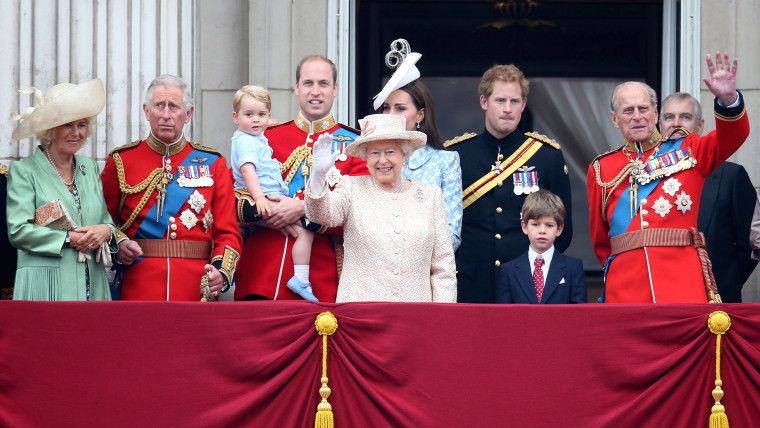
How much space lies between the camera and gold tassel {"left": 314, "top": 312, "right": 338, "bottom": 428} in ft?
17.0

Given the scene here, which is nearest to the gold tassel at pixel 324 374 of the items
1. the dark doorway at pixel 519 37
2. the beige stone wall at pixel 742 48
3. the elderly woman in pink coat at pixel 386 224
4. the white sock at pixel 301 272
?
the elderly woman in pink coat at pixel 386 224

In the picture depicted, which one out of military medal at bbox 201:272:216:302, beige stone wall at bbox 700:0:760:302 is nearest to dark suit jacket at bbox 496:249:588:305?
military medal at bbox 201:272:216:302

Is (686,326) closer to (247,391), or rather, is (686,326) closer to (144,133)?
(247,391)

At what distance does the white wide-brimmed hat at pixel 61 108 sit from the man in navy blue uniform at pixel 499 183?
1922 mm

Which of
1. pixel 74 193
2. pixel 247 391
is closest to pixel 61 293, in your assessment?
pixel 74 193

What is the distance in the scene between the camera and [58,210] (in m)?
5.77

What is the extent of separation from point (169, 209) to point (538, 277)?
5.87 ft

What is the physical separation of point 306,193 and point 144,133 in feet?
8.53

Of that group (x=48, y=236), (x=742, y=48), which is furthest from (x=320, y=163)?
(x=742, y=48)

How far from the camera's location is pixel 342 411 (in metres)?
5.24

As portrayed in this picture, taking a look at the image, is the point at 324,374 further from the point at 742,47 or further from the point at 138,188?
the point at 742,47

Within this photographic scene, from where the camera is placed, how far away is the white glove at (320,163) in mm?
5430

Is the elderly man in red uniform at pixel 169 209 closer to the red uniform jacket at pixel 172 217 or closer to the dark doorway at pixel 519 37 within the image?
the red uniform jacket at pixel 172 217

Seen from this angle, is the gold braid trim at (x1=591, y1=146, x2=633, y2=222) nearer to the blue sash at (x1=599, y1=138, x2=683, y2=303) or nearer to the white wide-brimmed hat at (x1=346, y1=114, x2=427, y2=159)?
the blue sash at (x1=599, y1=138, x2=683, y2=303)
